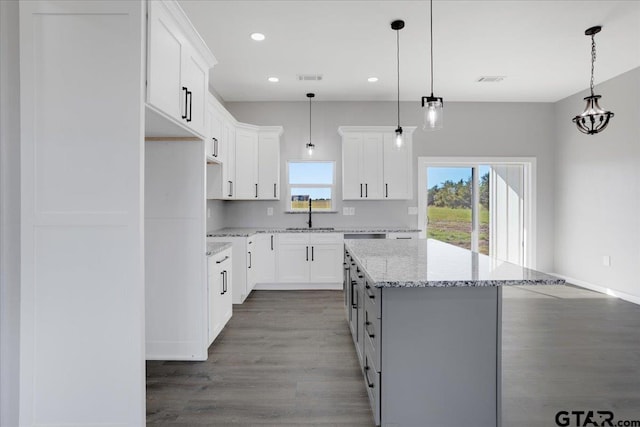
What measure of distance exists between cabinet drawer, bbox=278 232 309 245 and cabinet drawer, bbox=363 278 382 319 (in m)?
2.80

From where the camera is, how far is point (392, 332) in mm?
1702

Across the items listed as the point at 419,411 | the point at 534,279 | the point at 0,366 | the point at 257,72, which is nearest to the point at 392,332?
the point at 419,411

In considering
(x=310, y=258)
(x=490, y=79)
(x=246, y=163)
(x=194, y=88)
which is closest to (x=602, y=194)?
(x=490, y=79)

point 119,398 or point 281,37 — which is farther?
point 281,37

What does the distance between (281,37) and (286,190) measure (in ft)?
8.12

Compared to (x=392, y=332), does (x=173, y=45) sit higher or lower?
higher

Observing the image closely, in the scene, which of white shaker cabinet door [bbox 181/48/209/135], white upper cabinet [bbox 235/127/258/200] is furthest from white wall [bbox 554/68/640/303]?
white shaker cabinet door [bbox 181/48/209/135]

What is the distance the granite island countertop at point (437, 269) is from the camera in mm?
1576

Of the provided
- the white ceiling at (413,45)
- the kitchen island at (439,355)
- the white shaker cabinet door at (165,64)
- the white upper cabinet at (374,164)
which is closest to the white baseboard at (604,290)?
the white upper cabinet at (374,164)

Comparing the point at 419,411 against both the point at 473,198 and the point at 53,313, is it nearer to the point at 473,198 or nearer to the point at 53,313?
the point at 53,313

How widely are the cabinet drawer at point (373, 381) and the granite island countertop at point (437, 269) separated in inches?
19.6

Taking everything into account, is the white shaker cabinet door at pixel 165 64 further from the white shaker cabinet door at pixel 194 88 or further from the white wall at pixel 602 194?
the white wall at pixel 602 194

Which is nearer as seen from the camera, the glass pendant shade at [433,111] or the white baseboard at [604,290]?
the glass pendant shade at [433,111]

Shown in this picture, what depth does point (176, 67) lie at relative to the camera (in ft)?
7.07
